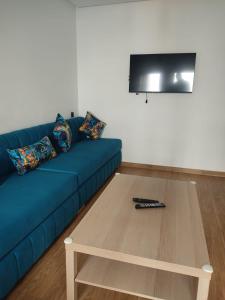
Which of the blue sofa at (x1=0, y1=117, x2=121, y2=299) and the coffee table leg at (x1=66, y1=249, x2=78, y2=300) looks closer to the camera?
the coffee table leg at (x1=66, y1=249, x2=78, y2=300)

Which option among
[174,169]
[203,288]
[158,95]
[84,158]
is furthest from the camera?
[174,169]

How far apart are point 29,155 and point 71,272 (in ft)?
4.04

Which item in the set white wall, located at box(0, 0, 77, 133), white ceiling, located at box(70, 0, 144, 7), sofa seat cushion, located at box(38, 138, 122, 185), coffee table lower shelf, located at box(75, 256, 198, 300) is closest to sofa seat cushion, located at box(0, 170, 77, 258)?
sofa seat cushion, located at box(38, 138, 122, 185)

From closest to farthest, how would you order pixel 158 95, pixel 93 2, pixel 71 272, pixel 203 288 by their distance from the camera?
1. pixel 203 288
2. pixel 71 272
3. pixel 93 2
4. pixel 158 95

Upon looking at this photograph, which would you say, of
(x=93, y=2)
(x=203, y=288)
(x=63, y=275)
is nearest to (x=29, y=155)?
(x=63, y=275)

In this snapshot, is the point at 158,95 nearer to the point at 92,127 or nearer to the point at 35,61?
the point at 92,127

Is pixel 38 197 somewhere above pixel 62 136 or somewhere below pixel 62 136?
below

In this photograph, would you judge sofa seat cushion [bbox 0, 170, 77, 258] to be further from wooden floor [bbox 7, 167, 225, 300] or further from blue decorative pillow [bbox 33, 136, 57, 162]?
wooden floor [bbox 7, 167, 225, 300]

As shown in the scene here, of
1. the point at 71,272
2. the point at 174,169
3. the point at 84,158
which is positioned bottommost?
the point at 174,169

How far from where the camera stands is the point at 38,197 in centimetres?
171

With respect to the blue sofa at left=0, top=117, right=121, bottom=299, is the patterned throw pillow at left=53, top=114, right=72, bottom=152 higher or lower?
higher

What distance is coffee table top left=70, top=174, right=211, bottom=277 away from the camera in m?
1.17

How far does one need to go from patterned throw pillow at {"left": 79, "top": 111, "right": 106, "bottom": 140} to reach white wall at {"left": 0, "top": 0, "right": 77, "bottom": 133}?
0.36 m

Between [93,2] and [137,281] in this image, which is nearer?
[137,281]
